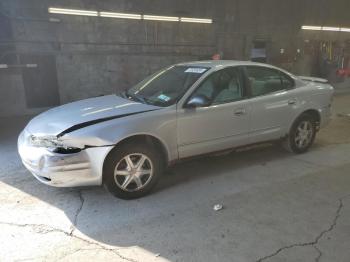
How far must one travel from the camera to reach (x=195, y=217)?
10.0ft

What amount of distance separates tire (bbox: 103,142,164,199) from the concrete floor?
0.13m

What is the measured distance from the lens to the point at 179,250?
257 cm

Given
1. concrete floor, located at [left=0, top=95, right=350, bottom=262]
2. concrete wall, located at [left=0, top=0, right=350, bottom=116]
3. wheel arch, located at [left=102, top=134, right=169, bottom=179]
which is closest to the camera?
concrete floor, located at [left=0, top=95, right=350, bottom=262]

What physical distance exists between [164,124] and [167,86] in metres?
0.72

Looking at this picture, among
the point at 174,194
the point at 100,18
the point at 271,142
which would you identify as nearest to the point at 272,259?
the point at 174,194

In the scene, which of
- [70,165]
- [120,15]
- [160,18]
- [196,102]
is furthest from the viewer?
[160,18]

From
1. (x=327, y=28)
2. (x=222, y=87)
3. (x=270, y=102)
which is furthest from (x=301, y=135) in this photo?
(x=327, y=28)

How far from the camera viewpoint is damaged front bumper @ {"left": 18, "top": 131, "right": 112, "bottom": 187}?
303 cm

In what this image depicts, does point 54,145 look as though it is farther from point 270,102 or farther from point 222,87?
point 270,102

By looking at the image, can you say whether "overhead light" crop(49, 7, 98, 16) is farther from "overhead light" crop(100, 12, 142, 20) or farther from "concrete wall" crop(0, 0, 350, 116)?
"overhead light" crop(100, 12, 142, 20)

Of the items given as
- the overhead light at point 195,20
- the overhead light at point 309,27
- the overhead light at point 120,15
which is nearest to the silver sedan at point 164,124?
the overhead light at point 120,15

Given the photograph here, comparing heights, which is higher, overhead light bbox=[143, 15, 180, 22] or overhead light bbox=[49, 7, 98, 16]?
overhead light bbox=[49, 7, 98, 16]

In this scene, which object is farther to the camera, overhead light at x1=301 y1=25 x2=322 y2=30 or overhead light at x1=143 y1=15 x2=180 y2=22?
overhead light at x1=301 y1=25 x2=322 y2=30

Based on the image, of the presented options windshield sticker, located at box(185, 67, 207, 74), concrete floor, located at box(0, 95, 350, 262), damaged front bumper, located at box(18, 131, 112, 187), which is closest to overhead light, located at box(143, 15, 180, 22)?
windshield sticker, located at box(185, 67, 207, 74)
